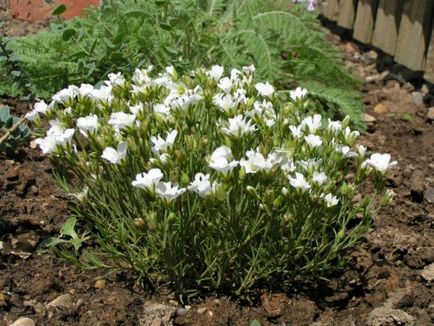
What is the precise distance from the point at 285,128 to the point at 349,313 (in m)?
0.73

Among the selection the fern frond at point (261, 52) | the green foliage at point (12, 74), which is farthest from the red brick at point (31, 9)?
the fern frond at point (261, 52)

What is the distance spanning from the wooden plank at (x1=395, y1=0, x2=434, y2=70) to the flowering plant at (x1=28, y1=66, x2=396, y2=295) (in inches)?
98.5

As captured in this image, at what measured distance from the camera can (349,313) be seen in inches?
105

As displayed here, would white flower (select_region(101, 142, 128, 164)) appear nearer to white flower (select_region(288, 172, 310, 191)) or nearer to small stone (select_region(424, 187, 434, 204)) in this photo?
white flower (select_region(288, 172, 310, 191))

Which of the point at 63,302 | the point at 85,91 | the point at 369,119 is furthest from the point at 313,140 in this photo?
the point at 369,119

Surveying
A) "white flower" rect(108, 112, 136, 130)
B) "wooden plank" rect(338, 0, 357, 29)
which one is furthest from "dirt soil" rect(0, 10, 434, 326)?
"wooden plank" rect(338, 0, 357, 29)

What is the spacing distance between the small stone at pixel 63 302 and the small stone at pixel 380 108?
2.72 meters

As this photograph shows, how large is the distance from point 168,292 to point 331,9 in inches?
166

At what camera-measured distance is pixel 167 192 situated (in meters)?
2.14

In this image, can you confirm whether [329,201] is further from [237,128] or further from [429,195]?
[429,195]

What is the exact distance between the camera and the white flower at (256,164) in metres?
2.25

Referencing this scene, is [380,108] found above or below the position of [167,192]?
below

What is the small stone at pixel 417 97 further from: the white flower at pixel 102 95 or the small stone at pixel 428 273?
the white flower at pixel 102 95

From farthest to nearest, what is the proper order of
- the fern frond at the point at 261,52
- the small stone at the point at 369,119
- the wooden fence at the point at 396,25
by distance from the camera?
the wooden fence at the point at 396,25
the small stone at the point at 369,119
the fern frond at the point at 261,52
